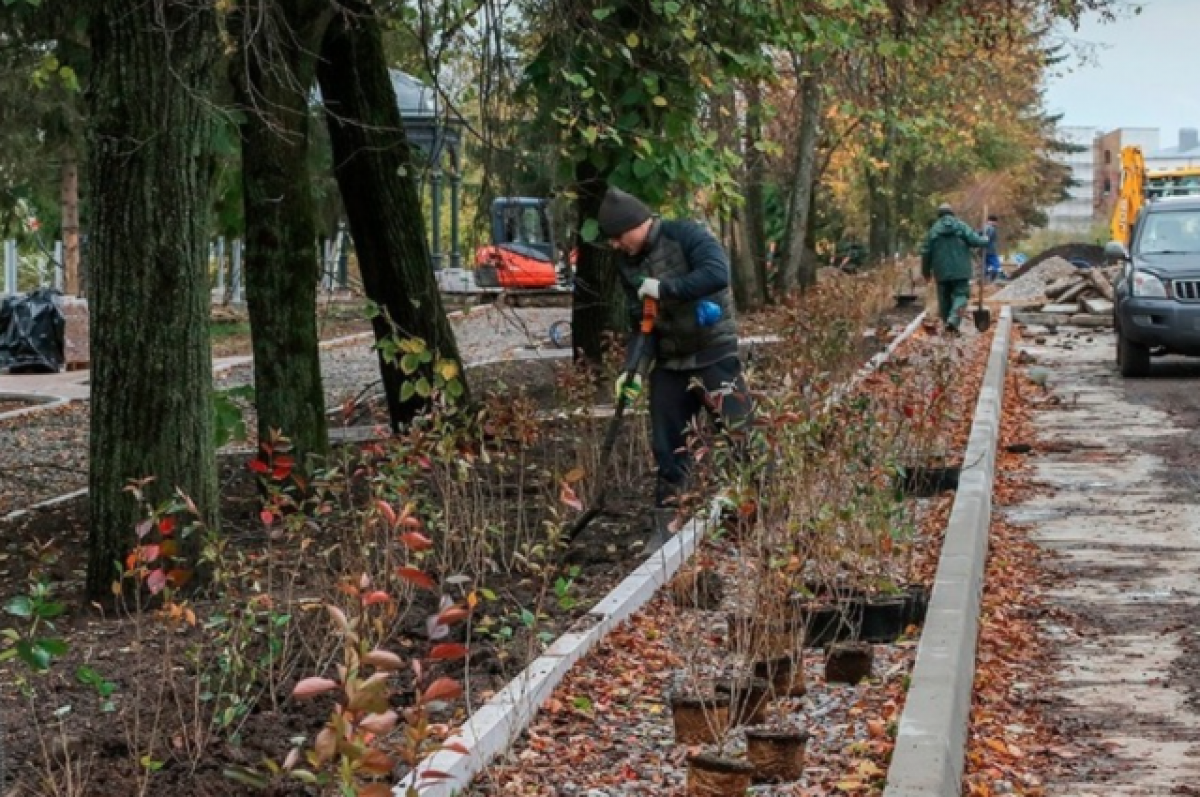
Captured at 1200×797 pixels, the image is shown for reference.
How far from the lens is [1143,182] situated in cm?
4194

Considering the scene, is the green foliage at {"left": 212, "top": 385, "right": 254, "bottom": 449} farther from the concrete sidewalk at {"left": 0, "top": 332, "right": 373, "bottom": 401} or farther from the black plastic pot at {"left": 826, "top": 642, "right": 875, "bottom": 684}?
the concrete sidewalk at {"left": 0, "top": 332, "right": 373, "bottom": 401}

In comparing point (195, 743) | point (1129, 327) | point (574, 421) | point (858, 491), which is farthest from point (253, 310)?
point (1129, 327)

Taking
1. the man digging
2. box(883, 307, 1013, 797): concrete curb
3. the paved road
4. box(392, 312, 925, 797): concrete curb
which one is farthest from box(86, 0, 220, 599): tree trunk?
the paved road

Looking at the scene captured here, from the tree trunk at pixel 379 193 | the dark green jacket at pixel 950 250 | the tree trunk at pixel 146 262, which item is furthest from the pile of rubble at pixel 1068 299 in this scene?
the tree trunk at pixel 146 262

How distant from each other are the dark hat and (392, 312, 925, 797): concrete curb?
1460 mm

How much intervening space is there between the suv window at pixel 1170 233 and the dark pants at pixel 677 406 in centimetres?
1451

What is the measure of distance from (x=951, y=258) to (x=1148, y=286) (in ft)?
16.1

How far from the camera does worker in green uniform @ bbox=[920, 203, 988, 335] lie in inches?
1104

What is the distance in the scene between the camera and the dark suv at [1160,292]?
23078 millimetres

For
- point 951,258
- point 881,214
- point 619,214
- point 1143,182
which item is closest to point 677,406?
point 619,214

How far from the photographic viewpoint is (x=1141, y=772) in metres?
6.83

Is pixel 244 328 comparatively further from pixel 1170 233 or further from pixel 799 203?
pixel 1170 233

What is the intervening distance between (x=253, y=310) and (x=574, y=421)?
229cm

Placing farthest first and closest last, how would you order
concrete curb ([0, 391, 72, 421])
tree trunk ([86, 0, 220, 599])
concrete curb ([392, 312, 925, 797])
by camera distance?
concrete curb ([0, 391, 72, 421]) → tree trunk ([86, 0, 220, 599]) → concrete curb ([392, 312, 925, 797])
